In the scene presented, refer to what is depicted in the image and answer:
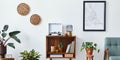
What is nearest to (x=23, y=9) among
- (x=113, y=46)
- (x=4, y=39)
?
(x=4, y=39)

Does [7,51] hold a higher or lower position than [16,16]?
lower

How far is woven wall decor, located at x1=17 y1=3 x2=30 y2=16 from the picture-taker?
15.9ft

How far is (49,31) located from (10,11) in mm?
917

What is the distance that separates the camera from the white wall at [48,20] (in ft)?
15.8

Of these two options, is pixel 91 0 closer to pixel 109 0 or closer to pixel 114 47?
pixel 109 0

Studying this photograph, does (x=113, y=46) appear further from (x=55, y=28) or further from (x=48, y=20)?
(x=48, y=20)

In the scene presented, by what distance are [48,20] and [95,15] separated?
0.97 meters

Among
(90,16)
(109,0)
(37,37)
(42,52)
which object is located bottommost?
(42,52)

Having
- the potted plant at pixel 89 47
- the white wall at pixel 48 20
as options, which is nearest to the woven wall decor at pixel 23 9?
the white wall at pixel 48 20

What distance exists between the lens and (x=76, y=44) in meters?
4.86

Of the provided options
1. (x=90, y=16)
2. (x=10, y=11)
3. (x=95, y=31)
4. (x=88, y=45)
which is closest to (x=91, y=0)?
(x=90, y=16)

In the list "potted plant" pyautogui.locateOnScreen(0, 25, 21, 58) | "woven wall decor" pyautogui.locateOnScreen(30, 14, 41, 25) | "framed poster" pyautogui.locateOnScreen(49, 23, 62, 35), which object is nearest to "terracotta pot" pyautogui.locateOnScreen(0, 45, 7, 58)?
"potted plant" pyautogui.locateOnScreen(0, 25, 21, 58)

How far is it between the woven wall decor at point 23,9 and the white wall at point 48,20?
67mm

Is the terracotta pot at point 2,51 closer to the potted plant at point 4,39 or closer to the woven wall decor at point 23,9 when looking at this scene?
the potted plant at point 4,39
